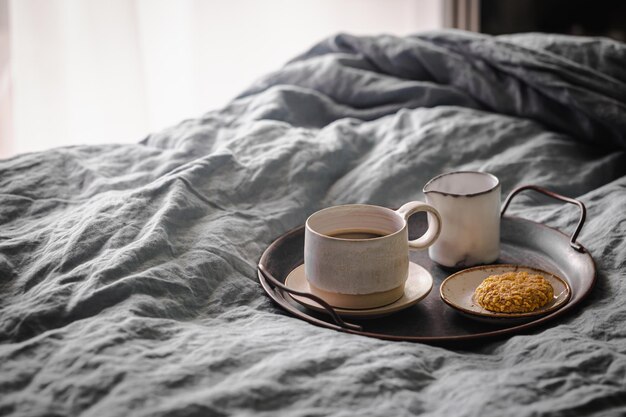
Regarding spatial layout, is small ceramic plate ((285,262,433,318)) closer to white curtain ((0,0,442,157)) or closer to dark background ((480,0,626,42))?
white curtain ((0,0,442,157))

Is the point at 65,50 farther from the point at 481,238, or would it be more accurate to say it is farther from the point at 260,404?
the point at 260,404

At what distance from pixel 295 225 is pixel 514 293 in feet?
1.04

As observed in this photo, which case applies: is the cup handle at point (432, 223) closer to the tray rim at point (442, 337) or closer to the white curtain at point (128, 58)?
the tray rim at point (442, 337)

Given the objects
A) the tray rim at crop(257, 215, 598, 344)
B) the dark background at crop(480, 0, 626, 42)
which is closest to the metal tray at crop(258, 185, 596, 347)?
the tray rim at crop(257, 215, 598, 344)

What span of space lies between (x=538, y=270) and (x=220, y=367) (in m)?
0.37

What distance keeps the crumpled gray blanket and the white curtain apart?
0.53 metres

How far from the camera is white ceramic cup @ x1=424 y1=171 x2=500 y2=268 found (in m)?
0.84

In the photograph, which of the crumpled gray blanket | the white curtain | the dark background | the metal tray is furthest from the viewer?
the dark background

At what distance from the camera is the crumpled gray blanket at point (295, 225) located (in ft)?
1.94

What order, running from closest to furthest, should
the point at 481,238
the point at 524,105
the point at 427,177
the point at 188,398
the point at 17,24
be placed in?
the point at 188,398
the point at 481,238
the point at 427,177
the point at 524,105
the point at 17,24

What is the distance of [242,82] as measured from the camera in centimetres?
212

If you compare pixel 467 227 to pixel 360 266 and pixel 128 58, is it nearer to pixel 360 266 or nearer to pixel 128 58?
pixel 360 266

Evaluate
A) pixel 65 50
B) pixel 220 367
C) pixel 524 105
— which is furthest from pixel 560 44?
pixel 65 50

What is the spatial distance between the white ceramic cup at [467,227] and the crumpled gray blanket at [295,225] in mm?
118
